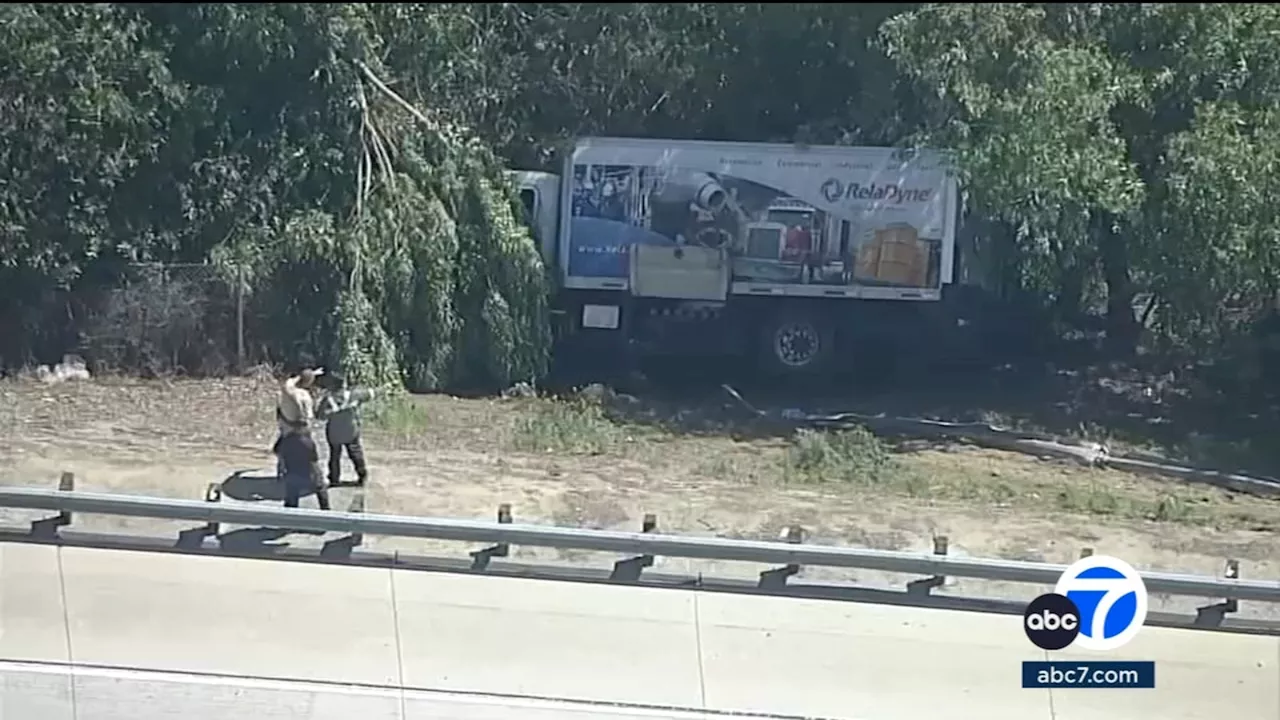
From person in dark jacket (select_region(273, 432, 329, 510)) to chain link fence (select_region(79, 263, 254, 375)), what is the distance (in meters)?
5.87

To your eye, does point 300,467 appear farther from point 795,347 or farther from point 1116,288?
point 1116,288

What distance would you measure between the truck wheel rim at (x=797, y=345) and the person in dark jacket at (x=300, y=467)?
894 cm

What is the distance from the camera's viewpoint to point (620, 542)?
8.98 m

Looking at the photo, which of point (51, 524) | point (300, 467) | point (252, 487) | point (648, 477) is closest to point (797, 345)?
point (648, 477)

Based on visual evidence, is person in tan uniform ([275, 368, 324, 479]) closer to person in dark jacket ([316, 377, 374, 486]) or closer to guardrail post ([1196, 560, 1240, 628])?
person in dark jacket ([316, 377, 374, 486])

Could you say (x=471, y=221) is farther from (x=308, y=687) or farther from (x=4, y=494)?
(x=308, y=687)

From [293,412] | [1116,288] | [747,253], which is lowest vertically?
[293,412]

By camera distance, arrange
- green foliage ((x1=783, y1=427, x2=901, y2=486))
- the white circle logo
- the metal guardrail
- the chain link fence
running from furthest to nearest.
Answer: the chain link fence, green foliage ((x1=783, y1=427, x2=901, y2=486)), the metal guardrail, the white circle logo

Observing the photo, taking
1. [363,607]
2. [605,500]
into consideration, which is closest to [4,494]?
[363,607]

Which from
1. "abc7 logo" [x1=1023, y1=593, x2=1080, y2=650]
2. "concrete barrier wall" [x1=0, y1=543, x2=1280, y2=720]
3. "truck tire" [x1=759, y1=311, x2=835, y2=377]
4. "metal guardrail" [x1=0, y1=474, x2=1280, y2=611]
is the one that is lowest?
"concrete barrier wall" [x1=0, y1=543, x2=1280, y2=720]

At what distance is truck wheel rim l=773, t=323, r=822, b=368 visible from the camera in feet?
66.0

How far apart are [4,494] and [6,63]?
29.9 ft

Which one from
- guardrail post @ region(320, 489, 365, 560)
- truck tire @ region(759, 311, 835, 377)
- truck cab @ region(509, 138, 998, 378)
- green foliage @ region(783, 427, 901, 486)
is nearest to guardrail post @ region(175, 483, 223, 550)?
guardrail post @ region(320, 489, 365, 560)

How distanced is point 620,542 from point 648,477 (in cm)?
545
